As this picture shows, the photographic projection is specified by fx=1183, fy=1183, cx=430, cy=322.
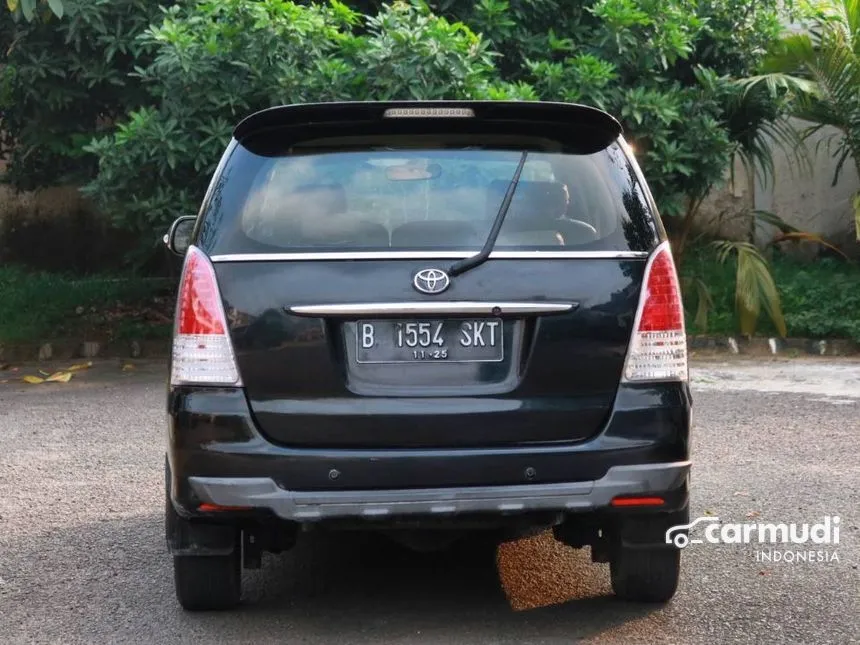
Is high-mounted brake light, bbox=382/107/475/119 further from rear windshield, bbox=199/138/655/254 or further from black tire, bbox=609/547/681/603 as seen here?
black tire, bbox=609/547/681/603

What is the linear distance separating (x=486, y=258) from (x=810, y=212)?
10068 millimetres

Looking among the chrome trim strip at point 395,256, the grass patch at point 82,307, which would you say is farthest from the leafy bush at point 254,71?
the chrome trim strip at point 395,256

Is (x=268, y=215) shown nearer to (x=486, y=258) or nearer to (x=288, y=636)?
(x=486, y=258)

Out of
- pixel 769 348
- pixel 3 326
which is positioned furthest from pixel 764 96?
pixel 3 326

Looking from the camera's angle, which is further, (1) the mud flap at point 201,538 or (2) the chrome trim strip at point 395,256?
(1) the mud flap at point 201,538

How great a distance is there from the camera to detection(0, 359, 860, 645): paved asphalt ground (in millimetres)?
3758

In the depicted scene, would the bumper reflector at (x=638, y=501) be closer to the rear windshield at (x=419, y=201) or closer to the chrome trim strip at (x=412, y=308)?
the chrome trim strip at (x=412, y=308)

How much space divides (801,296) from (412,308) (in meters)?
8.27

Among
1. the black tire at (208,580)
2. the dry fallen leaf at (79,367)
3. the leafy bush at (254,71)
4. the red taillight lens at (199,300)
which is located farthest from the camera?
the dry fallen leaf at (79,367)

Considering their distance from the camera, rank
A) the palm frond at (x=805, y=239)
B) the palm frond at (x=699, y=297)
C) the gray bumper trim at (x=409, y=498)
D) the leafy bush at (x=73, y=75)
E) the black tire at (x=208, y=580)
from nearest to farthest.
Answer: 1. the gray bumper trim at (x=409, y=498)
2. the black tire at (x=208, y=580)
3. the leafy bush at (x=73, y=75)
4. the palm frond at (x=699, y=297)
5. the palm frond at (x=805, y=239)

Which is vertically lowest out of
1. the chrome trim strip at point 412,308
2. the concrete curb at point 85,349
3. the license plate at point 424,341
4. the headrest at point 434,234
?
the concrete curb at point 85,349

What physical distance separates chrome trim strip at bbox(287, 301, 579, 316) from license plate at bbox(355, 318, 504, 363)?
Answer: 0.04m

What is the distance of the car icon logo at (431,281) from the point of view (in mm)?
3422

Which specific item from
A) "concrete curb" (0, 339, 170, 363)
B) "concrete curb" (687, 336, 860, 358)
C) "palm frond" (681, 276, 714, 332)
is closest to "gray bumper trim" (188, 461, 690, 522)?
"concrete curb" (687, 336, 860, 358)
